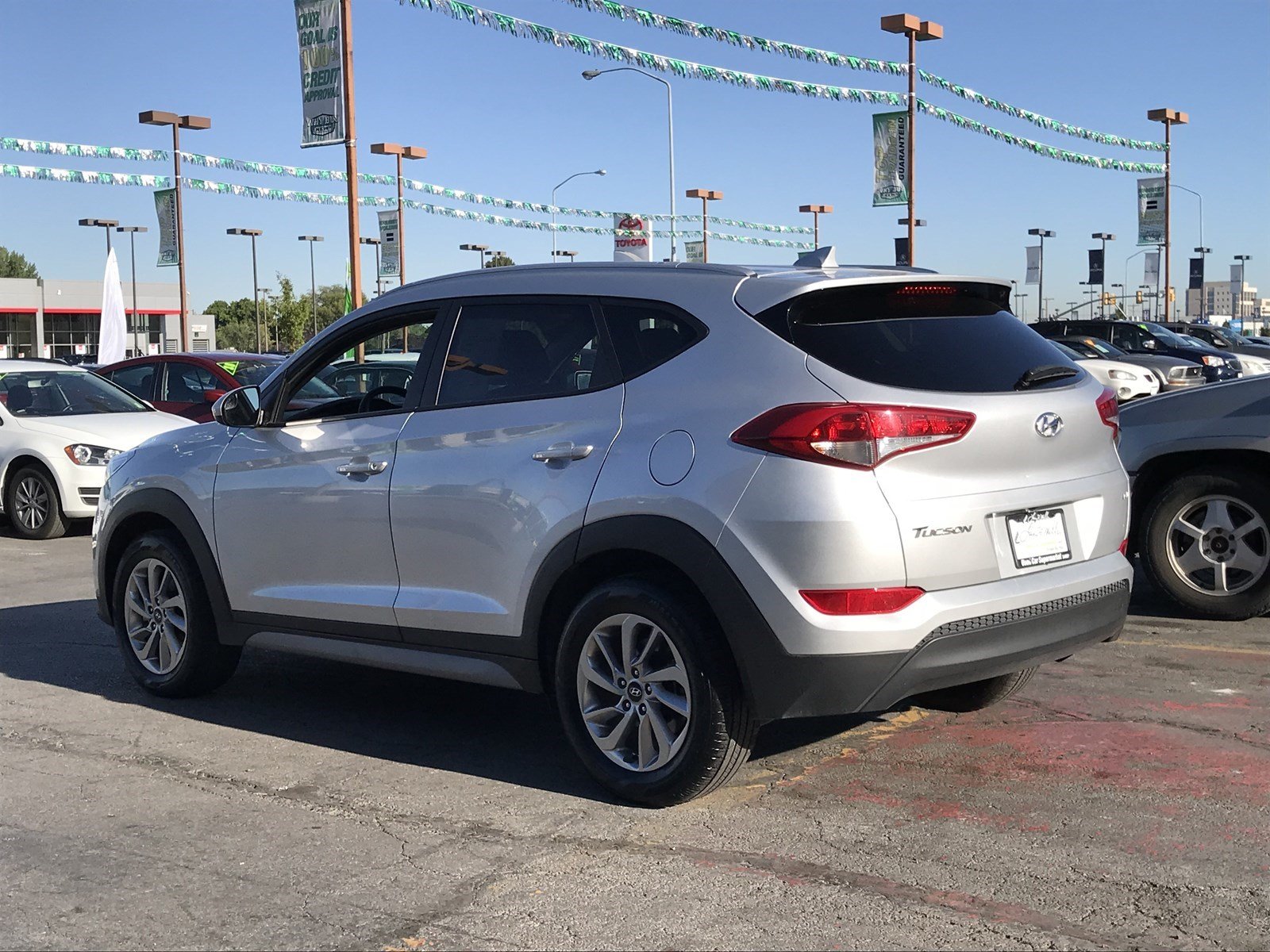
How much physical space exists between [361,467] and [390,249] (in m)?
30.5

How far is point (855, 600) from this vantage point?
4176mm

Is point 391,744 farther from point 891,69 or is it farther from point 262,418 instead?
point 891,69

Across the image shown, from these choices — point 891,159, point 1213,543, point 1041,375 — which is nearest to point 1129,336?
point 891,159

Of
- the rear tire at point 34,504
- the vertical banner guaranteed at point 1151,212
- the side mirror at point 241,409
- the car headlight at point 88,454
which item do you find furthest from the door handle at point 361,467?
the vertical banner guaranteed at point 1151,212

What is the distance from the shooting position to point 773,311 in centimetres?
450

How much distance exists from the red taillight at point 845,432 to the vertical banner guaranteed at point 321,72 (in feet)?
55.1

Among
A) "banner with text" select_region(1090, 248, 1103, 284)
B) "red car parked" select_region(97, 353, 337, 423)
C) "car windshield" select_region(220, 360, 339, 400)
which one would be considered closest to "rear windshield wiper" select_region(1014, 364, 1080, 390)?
"car windshield" select_region(220, 360, 339, 400)

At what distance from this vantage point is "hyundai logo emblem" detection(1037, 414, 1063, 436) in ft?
15.0

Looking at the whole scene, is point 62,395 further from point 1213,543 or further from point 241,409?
point 1213,543

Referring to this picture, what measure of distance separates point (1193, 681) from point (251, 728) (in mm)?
4030

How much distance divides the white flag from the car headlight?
11.2 meters

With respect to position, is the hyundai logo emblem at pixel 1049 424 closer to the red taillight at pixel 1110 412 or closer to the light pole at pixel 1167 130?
the red taillight at pixel 1110 412

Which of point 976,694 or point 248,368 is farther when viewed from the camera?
point 248,368

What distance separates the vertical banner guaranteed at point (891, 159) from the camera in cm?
3050
